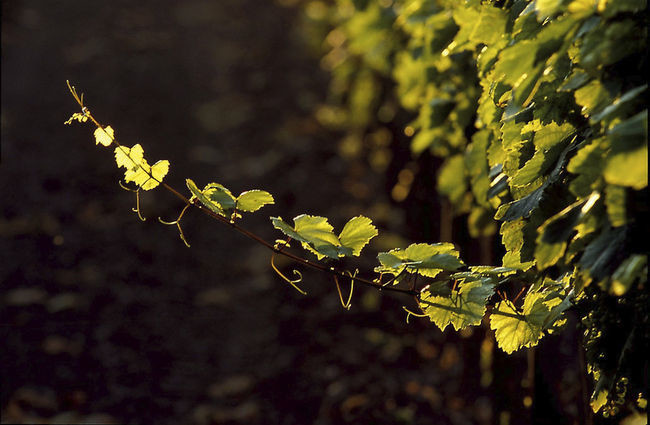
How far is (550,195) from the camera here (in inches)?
40.2

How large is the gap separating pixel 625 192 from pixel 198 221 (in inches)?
144

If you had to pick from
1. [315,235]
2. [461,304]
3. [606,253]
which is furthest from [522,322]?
[315,235]

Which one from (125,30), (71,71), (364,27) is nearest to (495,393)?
(364,27)

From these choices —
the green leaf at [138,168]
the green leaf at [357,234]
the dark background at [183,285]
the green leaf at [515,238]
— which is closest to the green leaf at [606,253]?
the green leaf at [515,238]

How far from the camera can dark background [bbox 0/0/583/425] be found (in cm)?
252

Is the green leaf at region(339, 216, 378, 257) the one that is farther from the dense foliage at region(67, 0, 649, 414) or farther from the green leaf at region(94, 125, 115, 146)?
the green leaf at region(94, 125, 115, 146)

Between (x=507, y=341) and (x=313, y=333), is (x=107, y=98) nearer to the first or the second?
(x=313, y=333)

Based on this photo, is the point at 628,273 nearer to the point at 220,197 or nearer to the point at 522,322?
the point at 522,322

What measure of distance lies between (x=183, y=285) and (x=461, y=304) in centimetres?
262

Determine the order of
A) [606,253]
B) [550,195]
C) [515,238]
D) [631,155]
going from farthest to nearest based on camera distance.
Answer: [515,238] → [550,195] → [606,253] → [631,155]

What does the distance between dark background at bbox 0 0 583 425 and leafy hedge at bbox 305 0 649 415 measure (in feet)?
2.66

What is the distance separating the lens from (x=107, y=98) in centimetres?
486

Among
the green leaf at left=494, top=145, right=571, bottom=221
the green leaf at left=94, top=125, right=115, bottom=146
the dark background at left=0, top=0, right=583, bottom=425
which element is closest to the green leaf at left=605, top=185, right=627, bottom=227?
the green leaf at left=494, top=145, right=571, bottom=221

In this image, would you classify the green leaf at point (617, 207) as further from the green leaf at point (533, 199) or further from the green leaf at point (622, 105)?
the green leaf at point (533, 199)
